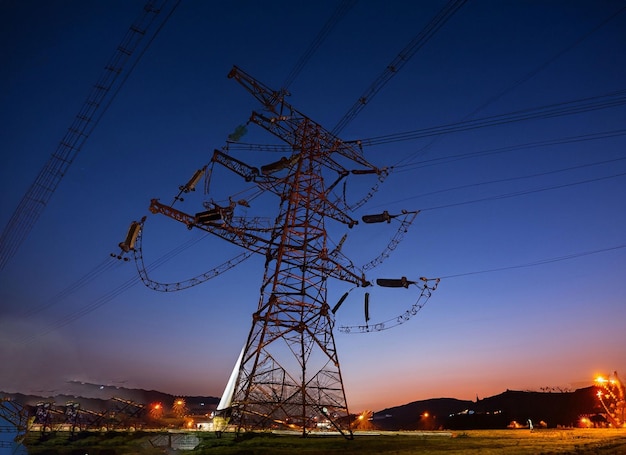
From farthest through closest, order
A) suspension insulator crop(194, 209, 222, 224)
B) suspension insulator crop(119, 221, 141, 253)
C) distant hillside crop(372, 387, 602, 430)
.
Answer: distant hillside crop(372, 387, 602, 430) < suspension insulator crop(194, 209, 222, 224) < suspension insulator crop(119, 221, 141, 253)

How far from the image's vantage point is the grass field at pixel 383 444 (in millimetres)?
15820

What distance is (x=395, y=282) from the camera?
27000 millimetres

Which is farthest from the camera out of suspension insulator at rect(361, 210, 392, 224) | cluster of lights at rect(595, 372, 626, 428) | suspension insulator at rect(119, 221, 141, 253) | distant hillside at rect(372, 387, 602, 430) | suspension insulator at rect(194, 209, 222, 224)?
distant hillside at rect(372, 387, 602, 430)

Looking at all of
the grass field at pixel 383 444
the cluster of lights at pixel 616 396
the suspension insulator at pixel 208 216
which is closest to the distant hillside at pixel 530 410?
the cluster of lights at pixel 616 396

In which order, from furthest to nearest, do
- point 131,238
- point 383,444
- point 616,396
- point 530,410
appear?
point 530,410
point 616,396
point 131,238
point 383,444

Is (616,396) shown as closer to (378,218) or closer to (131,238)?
(378,218)

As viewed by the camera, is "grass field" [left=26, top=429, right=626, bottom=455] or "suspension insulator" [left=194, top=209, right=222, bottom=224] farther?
"suspension insulator" [left=194, top=209, right=222, bottom=224]

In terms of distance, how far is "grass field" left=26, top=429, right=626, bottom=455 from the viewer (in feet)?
51.9

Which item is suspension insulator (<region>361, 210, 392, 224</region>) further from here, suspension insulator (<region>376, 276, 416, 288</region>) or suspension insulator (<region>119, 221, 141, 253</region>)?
suspension insulator (<region>119, 221, 141, 253</region>)

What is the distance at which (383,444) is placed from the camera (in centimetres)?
1958

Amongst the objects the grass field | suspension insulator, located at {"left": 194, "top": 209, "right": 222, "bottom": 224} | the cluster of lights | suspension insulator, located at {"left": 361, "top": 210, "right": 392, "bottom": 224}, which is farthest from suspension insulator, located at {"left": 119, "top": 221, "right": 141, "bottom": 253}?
the cluster of lights

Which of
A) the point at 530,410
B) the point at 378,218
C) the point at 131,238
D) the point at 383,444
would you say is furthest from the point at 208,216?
the point at 530,410

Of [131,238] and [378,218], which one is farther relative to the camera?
[378,218]

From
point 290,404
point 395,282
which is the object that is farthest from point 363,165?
point 290,404
